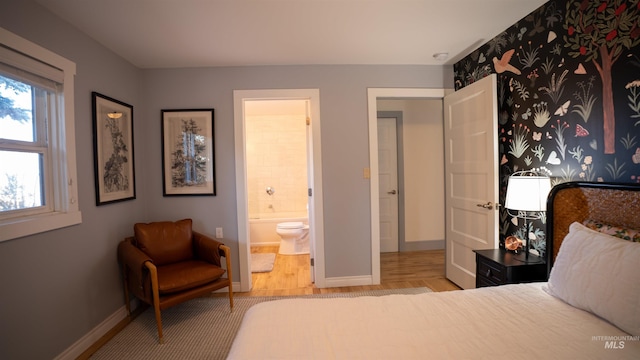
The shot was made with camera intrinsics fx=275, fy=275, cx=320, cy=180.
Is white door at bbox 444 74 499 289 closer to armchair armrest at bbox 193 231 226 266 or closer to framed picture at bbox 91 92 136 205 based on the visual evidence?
armchair armrest at bbox 193 231 226 266

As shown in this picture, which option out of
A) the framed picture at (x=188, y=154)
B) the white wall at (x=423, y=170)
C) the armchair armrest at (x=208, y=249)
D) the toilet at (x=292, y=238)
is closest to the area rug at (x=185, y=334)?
the armchair armrest at (x=208, y=249)

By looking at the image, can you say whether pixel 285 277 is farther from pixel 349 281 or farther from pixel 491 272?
pixel 491 272

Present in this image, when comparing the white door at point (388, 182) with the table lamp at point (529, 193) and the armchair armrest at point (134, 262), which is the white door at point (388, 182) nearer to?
the table lamp at point (529, 193)

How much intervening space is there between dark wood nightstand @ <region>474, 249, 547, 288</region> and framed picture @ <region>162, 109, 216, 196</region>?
104 inches

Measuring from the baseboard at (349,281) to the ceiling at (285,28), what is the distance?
236 cm

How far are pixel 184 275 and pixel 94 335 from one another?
2.49ft

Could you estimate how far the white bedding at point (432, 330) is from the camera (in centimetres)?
103

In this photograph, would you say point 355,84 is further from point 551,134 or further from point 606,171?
point 606,171

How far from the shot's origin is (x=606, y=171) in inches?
63.5

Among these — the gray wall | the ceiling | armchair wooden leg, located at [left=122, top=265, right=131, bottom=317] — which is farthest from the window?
armchair wooden leg, located at [left=122, top=265, right=131, bottom=317]

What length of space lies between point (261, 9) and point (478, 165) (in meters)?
2.22

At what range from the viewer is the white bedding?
103 cm

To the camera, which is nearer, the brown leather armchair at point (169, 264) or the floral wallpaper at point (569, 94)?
the floral wallpaper at point (569, 94)

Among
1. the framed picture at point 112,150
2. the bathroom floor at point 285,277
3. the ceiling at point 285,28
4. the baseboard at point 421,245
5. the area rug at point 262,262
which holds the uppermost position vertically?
the ceiling at point 285,28
